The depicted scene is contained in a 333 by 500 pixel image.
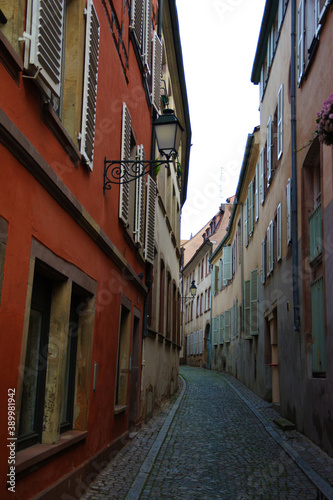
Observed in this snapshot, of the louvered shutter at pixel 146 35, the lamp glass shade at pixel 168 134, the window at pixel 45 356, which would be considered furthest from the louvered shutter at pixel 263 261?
the window at pixel 45 356

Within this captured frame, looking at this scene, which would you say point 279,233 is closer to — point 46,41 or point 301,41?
point 301,41

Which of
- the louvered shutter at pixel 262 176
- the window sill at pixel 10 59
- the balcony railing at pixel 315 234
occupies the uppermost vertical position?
the louvered shutter at pixel 262 176

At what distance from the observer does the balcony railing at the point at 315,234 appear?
9492 millimetres

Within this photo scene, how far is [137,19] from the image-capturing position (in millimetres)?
10156

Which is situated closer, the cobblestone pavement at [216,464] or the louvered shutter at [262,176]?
the cobblestone pavement at [216,464]

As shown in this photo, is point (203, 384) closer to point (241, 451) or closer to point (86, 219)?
point (241, 451)

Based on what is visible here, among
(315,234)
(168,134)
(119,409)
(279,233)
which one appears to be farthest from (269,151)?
(119,409)

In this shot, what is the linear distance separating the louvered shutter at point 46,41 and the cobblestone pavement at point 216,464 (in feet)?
13.4

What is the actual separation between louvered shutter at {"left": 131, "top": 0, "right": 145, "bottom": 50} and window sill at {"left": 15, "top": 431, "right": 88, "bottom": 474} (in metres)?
6.53

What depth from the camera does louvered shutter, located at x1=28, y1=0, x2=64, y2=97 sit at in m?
4.30

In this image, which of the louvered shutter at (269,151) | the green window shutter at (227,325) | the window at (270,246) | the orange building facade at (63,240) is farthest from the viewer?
the green window shutter at (227,325)

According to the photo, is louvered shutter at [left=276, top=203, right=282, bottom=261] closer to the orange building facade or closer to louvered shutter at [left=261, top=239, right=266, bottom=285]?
louvered shutter at [left=261, top=239, right=266, bottom=285]

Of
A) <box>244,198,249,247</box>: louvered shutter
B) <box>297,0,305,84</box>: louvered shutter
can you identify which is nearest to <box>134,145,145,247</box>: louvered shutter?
<box>297,0,305,84</box>: louvered shutter

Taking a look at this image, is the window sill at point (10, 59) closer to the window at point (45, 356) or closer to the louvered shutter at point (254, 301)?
the window at point (45, 356)
